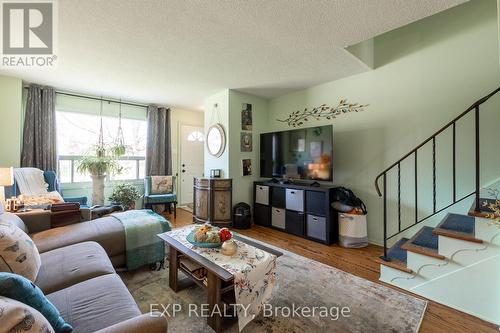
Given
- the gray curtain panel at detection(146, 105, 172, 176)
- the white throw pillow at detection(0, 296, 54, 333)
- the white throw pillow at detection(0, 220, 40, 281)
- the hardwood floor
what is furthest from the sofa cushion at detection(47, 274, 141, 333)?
the gray curtain panel at detection(146, 105, 172, 176)

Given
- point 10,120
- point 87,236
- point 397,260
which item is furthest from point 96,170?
point 397,260

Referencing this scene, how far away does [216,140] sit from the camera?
4207 mm

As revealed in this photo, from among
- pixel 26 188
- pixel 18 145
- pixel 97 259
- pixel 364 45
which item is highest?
pixel 364 45

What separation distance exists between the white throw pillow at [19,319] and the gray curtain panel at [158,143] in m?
4.37

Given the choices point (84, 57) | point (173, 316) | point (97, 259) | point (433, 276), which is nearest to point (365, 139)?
point (433, 276)

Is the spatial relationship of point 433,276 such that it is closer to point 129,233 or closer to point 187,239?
point 187,239

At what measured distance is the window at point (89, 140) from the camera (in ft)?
13.4

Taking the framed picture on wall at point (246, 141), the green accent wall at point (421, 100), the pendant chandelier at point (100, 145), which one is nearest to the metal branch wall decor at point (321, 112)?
the green accent wall at point (421, 100)

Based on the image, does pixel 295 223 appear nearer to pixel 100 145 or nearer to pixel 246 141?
pixel 246 141

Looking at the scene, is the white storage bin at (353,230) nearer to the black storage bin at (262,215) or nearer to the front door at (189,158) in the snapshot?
the black storage bin at (262,215)

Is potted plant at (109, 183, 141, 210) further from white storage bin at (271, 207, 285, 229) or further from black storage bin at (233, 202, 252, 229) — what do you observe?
white storage bin at (271, 207, 285, 229)

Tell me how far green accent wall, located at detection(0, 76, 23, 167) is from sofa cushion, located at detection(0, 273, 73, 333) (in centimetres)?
373

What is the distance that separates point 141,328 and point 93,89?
4314 mm

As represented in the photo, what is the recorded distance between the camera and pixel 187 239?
6.36ft
